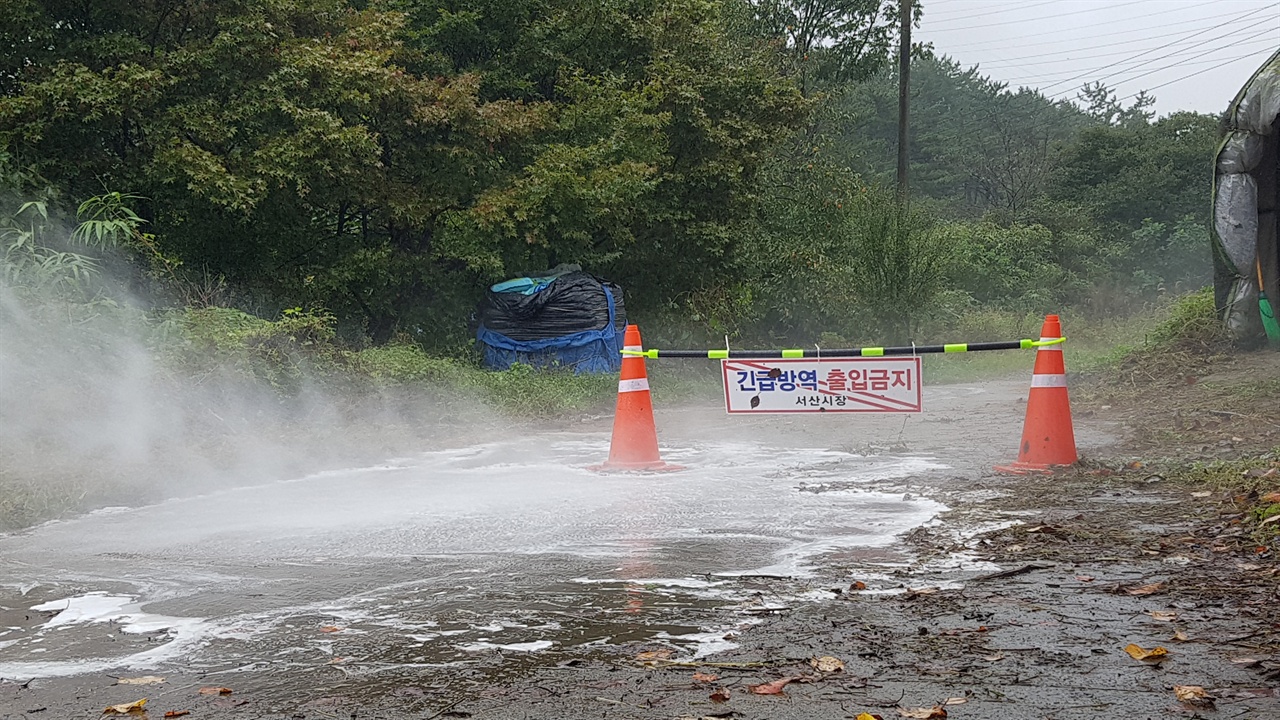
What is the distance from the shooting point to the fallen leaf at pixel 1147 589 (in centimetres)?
445

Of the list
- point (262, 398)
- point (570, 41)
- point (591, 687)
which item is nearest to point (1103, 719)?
point (591, 687)

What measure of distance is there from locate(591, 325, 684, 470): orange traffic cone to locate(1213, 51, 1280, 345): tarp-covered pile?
25.9ft

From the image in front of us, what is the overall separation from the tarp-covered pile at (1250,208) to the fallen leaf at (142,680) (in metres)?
12.4

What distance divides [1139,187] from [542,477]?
4212 cm

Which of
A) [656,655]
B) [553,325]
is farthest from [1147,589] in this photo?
[553,325]

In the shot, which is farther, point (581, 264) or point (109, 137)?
point (581, 264)

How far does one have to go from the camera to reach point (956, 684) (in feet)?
11.3

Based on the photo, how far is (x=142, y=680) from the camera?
3771mm

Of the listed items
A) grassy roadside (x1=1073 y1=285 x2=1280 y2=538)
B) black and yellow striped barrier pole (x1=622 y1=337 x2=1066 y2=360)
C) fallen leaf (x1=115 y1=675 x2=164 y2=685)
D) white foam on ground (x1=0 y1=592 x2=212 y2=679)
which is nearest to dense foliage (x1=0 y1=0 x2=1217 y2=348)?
black and yellow striped barrier pole (x1=622 y1=337 x2=1066 y2=360)

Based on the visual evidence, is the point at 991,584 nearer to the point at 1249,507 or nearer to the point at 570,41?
the point at 1249,507

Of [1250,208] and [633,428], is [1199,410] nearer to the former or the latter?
[1250,208]

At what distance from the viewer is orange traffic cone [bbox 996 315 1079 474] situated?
7.93 metres

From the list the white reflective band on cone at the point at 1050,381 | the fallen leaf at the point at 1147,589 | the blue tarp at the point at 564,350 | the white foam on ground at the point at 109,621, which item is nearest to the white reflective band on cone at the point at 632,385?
the white reflective band on cone at the point at 1050,381

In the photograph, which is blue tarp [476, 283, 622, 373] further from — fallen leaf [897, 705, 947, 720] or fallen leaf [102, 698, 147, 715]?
fallen leaf [897, 705, 947, 720]
